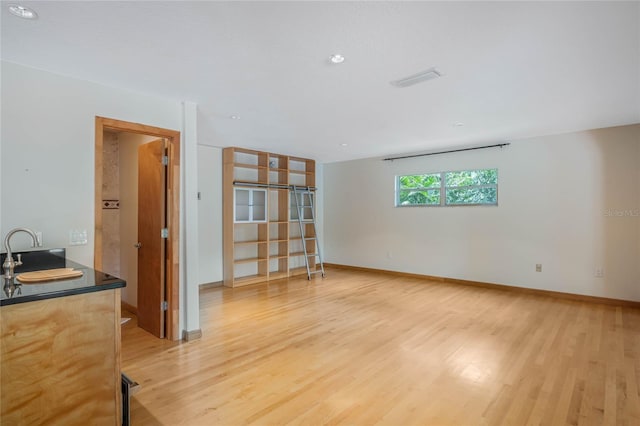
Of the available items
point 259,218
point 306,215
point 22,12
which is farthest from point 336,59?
point 306,215

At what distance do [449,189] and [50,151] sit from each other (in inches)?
223

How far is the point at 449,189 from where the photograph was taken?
235 inches

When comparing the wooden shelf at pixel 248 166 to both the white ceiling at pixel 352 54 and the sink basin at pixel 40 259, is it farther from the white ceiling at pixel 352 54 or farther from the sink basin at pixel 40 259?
the sink basin at pixel 40 259

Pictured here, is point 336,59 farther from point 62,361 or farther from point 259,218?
point 259,218

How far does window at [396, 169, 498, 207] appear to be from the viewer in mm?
5555

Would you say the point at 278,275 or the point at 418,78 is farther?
the point at 278,275

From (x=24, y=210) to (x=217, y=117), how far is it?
215 cm

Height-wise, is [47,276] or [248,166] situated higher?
[248,166]

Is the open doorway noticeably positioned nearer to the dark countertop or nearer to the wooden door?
the wooden door

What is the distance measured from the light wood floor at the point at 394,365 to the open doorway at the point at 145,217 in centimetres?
37

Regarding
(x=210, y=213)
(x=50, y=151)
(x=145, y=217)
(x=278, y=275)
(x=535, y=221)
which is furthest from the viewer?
(x=278, y=275)

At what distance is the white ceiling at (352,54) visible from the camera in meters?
1.88

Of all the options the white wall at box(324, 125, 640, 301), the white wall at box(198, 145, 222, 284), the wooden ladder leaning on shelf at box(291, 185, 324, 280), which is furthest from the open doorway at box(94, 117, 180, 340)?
the white wall at box(324, 125, 640, 301)

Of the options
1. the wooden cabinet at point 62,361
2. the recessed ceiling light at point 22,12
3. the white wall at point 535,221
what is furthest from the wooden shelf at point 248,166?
the wooden cabinet at point 62,361
